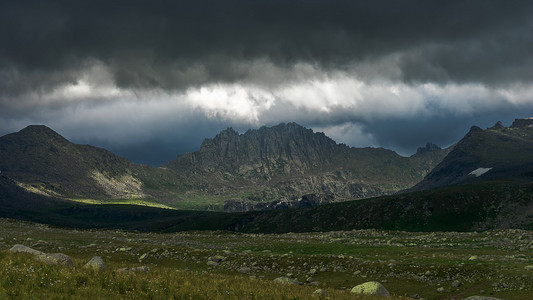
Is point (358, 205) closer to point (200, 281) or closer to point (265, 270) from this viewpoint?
point (265, 270)

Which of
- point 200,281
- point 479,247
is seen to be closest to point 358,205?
point 479,247

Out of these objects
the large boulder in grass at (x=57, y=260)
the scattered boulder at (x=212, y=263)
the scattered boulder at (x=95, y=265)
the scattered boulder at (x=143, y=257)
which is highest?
the large boulder in grass at (x=57, y=260)

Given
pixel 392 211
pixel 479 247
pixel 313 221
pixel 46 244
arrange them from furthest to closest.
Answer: pixel 313 221
pixel 392 211
pixel 479 247
pixel 46 244

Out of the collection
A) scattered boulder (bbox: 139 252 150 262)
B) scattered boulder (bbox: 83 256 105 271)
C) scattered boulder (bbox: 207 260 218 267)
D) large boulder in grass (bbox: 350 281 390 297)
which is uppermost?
scattered boulder (bbox: 83 256 105 271)

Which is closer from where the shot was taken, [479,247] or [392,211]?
[479,247]

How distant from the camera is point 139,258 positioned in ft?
163

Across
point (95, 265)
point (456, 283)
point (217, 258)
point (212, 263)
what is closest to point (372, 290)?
point (456, 283)

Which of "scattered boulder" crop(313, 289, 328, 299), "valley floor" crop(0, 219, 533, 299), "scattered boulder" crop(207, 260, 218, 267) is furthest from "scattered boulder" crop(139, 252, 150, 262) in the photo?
"scattered boulder" crop(313, 289, 328, 299)

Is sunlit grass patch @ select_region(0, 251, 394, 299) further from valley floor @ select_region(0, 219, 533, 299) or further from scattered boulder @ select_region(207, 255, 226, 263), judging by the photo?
scattered boulder @ select_region(207, 255, 226, 263)

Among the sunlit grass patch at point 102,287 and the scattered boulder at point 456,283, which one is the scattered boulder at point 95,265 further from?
the scattered boulder at point 456,283

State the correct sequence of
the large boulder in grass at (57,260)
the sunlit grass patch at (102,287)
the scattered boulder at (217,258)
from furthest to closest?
the scattered boulder at (217,258), the large boulder in grass at (57,260), the sunlit grass patch at (102,287)

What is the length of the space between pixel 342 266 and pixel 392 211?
135m

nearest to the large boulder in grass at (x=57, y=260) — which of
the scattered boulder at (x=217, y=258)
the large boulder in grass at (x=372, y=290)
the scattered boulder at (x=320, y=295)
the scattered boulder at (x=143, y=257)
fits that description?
the scattered boulder at (x=320, y=295)

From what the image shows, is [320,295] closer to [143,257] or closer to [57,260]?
[57,260]
